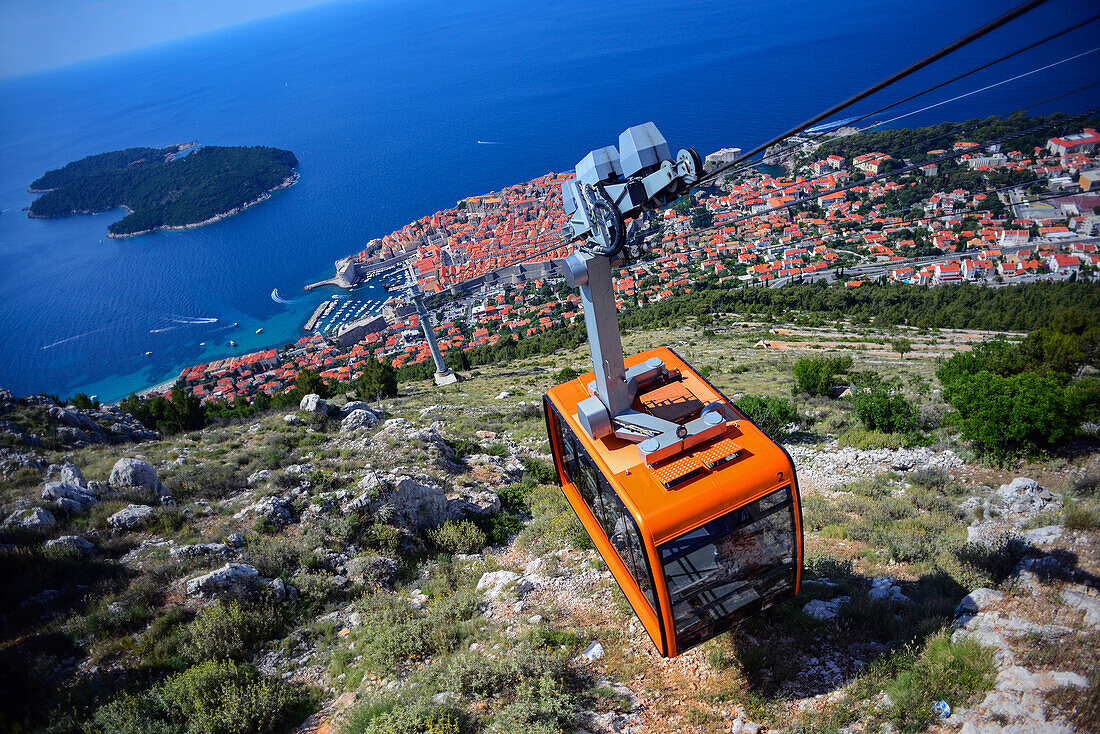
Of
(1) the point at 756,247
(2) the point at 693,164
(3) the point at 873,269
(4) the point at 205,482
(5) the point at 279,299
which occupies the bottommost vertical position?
(3) the point at 873,269

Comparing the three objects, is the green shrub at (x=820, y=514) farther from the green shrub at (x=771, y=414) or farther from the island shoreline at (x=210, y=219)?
the island shoreline at (x=210, y=219)

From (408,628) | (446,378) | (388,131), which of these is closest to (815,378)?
(408,628)

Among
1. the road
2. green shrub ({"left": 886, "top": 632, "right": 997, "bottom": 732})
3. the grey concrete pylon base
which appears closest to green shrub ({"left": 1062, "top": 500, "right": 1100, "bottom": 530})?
green shrub ({"left": 886, "top": 632, "right": 997, "bottom": 732})

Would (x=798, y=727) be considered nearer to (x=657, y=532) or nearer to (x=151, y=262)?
(x=657, y=532)

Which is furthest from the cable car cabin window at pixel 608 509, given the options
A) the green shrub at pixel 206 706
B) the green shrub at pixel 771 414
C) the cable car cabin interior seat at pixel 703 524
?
the green shrub at pixel 771 414

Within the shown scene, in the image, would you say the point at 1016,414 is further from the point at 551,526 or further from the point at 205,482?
the point at 205,482

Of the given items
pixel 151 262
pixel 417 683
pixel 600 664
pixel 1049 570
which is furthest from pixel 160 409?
pixel 151 262
